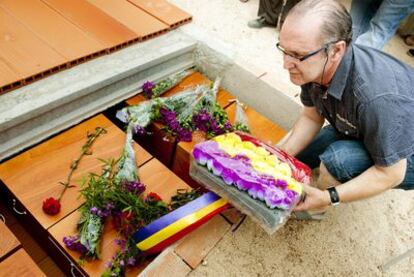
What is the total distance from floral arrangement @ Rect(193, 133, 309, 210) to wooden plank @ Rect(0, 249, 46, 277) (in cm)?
78

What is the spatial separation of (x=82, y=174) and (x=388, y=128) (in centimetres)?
147

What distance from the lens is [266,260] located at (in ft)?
5.57

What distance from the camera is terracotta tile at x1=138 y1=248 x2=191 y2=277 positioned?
1509mm

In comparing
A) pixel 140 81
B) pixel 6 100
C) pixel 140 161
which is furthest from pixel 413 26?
pixel 6 100

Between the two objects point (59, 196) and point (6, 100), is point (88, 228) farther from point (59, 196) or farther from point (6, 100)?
point (6, 100)

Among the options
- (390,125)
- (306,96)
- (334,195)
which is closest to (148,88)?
(306,96)

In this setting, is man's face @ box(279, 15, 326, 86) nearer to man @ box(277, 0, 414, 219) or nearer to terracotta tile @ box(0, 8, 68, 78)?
man @ box(277, 0, 414, 219)

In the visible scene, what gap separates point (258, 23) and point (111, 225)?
265 centimetres

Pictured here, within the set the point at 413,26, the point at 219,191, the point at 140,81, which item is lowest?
the point at 413,26

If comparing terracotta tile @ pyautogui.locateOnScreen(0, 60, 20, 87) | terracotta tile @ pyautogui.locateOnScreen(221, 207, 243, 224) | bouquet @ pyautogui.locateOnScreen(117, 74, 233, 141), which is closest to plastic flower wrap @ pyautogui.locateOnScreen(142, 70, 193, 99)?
bouquet @ pyautogui.locateOnScreen(117, 74, 233, 141)

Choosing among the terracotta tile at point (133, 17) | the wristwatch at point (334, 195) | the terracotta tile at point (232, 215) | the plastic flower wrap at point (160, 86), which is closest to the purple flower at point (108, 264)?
the terracotta tile at point (232, 215)

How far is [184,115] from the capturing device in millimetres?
2422

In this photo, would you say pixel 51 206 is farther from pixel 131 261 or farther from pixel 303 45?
pixel 303 45

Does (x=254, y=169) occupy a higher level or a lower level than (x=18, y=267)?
lower
